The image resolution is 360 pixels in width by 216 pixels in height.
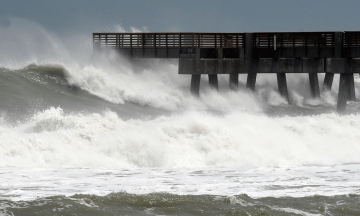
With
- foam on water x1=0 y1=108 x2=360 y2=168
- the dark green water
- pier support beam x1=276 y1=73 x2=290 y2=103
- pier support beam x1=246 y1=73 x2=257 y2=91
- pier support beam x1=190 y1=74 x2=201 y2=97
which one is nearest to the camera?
the dark green water

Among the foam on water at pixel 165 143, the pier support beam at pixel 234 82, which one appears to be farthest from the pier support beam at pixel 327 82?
the foam on water at pixel 165 143

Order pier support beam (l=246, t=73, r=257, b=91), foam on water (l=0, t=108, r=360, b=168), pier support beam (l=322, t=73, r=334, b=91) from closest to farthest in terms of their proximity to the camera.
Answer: foam on water (l=0, t=108, r=360, b=168) → pier support beam (l=246, t=73, r=257, b=91) → pier support beam (l=322, t=73, r=334, b=91)

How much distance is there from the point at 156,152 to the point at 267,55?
14.4 metres

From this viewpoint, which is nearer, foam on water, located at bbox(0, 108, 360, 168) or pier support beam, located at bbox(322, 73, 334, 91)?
foam on water, located at bbox(0, 108, 360, 168)

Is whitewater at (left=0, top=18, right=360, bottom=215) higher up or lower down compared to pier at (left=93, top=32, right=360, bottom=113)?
lower down

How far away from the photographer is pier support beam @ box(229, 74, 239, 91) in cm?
2989

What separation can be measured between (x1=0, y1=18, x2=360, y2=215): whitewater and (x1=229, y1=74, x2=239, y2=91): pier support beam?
0.34 metres

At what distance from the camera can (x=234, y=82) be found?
29.9m

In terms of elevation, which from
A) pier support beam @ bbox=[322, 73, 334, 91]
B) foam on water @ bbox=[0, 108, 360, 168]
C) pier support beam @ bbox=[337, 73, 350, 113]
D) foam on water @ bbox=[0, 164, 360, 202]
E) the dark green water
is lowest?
the dark green water

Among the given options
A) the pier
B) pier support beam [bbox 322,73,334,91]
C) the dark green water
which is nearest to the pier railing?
the pier

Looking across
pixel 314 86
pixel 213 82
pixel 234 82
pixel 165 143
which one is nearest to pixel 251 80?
pixel 234 82

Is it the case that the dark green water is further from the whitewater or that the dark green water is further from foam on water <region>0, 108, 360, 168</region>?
foam on water <region>0, 108, 360, 168</region>

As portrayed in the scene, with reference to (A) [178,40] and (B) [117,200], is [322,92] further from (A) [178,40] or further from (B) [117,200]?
(B) [117,200]

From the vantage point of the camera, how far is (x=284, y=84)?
31.3 meters
